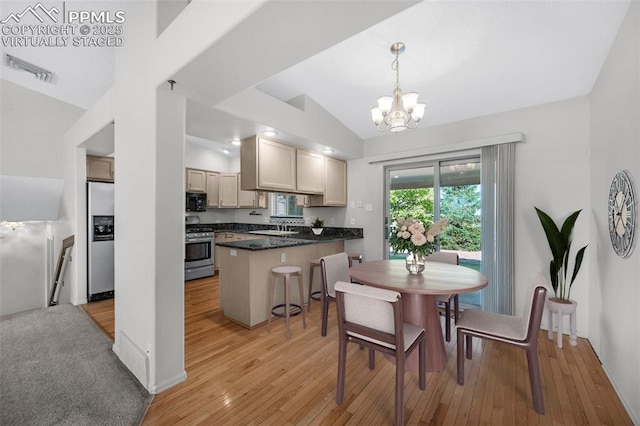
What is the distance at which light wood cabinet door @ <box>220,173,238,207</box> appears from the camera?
594cm

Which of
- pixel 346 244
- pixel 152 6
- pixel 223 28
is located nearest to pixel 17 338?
pixel 152 6

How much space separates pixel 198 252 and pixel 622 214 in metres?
5.46

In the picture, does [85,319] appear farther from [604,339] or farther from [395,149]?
[604,339]

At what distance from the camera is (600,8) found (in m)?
1.83

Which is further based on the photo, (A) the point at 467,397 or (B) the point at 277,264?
(B) the point at 277,264

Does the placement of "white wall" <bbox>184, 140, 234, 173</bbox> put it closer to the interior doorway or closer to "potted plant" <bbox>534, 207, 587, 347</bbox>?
the interior doorway

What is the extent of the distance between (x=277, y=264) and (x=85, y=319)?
7.70 feet

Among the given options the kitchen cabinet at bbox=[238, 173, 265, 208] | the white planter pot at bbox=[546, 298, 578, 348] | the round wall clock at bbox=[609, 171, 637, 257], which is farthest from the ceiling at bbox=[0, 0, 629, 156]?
the kitchen cabinet at bbox=[238, 173, 265, 208]

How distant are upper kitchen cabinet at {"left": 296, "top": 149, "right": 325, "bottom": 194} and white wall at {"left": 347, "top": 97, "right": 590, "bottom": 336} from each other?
5.54 feet

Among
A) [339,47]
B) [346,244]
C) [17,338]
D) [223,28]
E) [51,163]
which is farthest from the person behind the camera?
[346,244]

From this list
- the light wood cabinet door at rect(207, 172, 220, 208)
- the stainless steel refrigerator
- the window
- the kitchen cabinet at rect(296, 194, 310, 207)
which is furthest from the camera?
the light wood cabinet door at rect(207, 172, 220, 208)

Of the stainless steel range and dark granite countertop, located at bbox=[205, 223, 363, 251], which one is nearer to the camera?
dark granite countertop, located at bbox=[205, 223, 363, 251]

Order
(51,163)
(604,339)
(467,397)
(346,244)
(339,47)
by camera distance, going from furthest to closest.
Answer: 1. (346,244)
2. (51,163)
3. (339,47)
4. (604,339)
5. (467,397)

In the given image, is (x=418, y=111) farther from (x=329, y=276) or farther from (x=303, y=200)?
(x=303, y=200)
